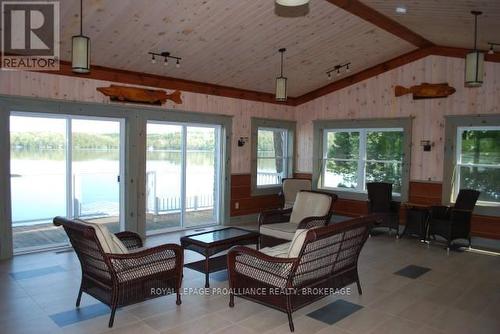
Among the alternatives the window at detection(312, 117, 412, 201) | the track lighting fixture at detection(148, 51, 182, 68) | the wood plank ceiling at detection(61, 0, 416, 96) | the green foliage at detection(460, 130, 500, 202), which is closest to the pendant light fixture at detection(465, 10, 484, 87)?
the wood plank ceiling at detection(61, 0, 416, 96)

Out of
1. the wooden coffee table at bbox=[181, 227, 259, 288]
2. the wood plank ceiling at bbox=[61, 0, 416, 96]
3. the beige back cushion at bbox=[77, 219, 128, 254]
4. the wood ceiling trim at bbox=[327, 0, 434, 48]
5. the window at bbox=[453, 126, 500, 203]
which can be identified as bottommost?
the wooden coffee table at bbox=[181, 227, 259, 288]

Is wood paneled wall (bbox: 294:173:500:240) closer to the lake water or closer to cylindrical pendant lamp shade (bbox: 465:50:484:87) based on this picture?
cylindrical pendant lamp shade (bbox: 465:50:484:87)

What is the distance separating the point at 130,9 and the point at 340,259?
3555 millimetres

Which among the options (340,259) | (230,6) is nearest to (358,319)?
(340,259)

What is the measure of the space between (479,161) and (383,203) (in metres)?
1.71

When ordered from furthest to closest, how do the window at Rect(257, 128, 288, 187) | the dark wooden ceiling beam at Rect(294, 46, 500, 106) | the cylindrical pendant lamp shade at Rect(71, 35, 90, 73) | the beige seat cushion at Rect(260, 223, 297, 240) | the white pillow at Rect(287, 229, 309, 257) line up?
1. the window at Rect(257, 128, 288, 187)
2. the dark wooden ceiling beam at Rect(294, 46, 500, 106)
3. the beige seat cushion at Rect(260, 223, 297, 240)
4. the cylindrical pendant lamp shade at Rect(71, 35, 90, 73)
5. the white pillow at Rect(287, 229, 309, 257)

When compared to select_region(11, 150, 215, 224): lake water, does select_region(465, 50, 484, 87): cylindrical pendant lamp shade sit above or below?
above

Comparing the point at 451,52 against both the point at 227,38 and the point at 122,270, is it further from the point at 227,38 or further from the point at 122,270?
the point at 122,270

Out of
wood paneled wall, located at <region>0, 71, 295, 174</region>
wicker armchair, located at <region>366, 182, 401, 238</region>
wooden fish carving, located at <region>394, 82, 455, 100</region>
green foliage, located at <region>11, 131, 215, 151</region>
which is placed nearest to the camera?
wood paneled wall, located at <region>0, 71, 295, 174</region>

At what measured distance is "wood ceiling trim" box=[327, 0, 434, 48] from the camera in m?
5.16

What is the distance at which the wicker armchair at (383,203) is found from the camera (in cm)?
694

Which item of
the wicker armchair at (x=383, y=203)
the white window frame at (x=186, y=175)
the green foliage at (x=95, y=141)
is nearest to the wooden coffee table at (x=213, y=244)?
the white window frame at (x=186, y=175)

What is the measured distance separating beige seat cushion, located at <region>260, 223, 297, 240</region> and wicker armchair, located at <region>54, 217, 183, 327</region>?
1.70m

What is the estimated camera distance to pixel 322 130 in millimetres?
8703
